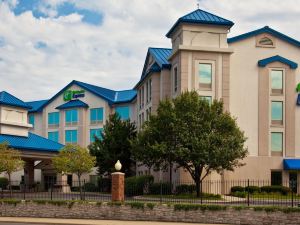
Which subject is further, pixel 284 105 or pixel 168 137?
pixel 284 105

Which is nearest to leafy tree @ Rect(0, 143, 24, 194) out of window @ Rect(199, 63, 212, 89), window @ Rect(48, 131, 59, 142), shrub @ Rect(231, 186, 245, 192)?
window @ Rect(199, 63, 212, 89)

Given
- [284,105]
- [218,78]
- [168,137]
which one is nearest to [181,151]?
[168,137]

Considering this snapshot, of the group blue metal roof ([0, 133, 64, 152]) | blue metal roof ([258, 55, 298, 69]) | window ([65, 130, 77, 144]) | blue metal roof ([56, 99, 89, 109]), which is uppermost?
blue metal roof ([258, 55, 298, 69])

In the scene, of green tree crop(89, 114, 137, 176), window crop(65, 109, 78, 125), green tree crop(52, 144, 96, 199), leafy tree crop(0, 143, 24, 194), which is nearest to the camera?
leafy tree crop(0, 143, 24, 194)

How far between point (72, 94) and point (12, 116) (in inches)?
1155

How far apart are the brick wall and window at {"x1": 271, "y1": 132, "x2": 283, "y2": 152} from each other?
22.1m

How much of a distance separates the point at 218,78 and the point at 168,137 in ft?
32.7

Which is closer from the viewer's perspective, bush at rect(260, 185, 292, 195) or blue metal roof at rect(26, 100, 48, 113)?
bush at rect(260, 185, 292, 195)

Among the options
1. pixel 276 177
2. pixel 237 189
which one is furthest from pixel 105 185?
pixel 276 177

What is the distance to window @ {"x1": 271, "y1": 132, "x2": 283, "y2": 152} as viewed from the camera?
5044 cm

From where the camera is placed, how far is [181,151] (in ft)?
132

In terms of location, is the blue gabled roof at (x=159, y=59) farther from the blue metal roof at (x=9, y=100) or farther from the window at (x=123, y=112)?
the window at (x=123, y=112)

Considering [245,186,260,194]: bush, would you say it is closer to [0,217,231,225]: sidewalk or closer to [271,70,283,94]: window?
[271,70,283,94]: window

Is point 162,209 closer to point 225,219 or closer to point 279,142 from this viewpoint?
point 225,219
